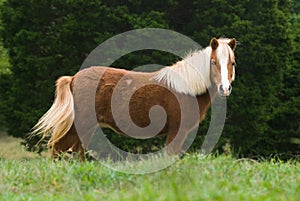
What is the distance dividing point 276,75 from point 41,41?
6.73 meters

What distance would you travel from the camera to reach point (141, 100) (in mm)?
7188

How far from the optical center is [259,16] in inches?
571

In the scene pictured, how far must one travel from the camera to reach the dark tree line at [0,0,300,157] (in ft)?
45.0

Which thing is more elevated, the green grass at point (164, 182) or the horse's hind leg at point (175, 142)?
the green grass at point (164, 182)

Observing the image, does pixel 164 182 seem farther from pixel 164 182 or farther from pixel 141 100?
pixel 141 100

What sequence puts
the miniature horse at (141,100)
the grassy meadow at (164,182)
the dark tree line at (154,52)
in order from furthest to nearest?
the dark tree line at (154,52) < the miniature horse at (141,100) < the grassy meadow at (164,182)

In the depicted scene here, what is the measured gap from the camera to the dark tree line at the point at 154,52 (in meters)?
13.7

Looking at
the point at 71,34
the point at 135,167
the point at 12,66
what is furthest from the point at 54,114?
the point at 12,66

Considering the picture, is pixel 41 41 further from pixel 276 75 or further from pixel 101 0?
pixel 276 75

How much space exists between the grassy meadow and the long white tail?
1.32m

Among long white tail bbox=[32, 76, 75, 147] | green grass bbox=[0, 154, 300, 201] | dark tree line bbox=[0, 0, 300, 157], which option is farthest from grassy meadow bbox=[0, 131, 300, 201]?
dark tree line bbox=[0, 0, 300, 157]

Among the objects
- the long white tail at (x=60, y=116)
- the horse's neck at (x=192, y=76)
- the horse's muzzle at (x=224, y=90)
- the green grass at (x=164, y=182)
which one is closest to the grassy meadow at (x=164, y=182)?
the green grass at (x=164, y=182)

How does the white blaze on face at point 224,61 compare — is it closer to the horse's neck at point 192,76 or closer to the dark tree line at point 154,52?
the horse's neck at point 192,76

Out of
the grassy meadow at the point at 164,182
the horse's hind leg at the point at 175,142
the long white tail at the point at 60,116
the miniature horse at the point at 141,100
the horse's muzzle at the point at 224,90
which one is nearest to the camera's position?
the grassy meadow at the point at 164,182
